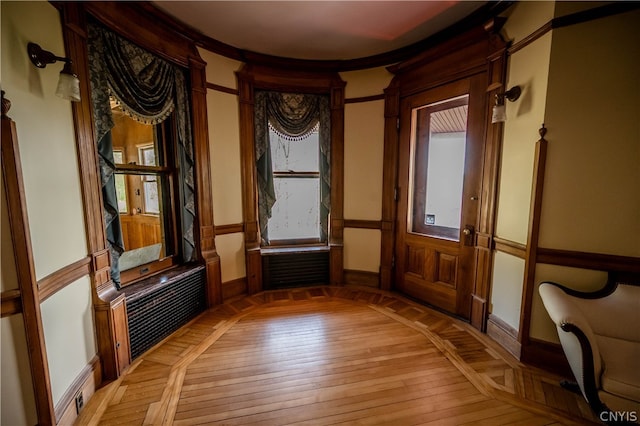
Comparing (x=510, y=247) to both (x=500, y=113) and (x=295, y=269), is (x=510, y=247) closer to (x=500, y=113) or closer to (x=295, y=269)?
(x=500, y=113)

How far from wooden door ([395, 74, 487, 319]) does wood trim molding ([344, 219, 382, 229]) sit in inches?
9.9

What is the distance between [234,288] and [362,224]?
173 cm

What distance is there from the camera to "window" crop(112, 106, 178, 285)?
2229 mm

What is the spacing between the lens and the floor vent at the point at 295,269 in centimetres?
340

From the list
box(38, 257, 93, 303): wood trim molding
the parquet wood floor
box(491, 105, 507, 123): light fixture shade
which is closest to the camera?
box(38, 257, 93, 303): wood trim molding

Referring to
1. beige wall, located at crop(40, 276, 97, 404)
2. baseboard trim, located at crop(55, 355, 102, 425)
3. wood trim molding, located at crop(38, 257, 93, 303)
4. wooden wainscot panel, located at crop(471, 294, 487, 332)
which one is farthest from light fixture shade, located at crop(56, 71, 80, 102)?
wooden wainscot panel, located at crop(471, 294, 487, 332)

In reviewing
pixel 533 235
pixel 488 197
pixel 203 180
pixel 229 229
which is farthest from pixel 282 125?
pixel 533 235

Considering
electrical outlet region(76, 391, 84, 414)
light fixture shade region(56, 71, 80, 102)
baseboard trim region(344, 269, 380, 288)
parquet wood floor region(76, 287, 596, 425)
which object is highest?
light fixture shade region(56, 71, 80, 102)

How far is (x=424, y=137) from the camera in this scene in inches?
116

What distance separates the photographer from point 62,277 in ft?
4.99

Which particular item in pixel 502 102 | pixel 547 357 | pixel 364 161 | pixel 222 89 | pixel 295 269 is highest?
pixel 222 89

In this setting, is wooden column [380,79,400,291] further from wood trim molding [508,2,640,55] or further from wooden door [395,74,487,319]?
wood trim molding [508,2,640,55]

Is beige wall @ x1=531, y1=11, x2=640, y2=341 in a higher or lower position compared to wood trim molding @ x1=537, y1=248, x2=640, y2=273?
higher

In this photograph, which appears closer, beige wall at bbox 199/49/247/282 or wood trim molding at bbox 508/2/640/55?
wood trim molding at bbox 508/2/640/55
